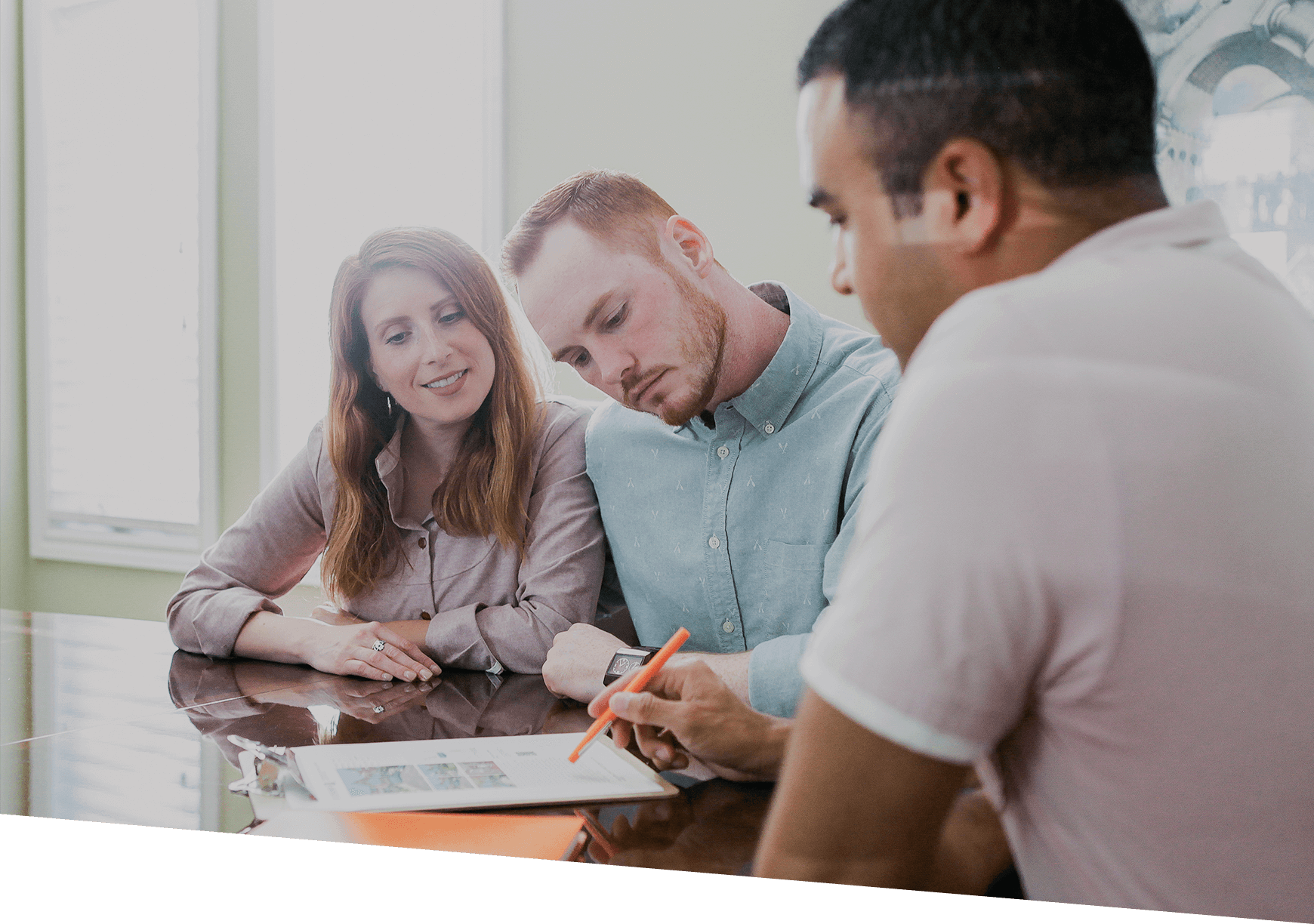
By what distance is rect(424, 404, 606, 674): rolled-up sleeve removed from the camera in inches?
39.0

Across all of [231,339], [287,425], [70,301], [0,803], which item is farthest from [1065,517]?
[70,301]

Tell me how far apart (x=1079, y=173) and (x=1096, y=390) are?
0.14 m

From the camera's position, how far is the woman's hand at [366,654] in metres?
0.94

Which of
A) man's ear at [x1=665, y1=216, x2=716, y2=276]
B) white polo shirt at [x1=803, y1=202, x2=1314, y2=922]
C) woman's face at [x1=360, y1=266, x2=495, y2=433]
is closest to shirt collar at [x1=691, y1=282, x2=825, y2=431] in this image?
man's ear at [x1=665, y1=216, x2=716, y2=276]

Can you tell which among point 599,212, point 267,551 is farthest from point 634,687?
point 267,551

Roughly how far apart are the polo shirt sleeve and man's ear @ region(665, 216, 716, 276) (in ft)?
2.52

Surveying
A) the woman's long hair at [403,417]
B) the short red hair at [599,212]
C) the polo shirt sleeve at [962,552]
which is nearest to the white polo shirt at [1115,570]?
the polo shirt sleeve at [962,552]

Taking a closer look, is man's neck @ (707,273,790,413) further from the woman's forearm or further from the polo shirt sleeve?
the polo shirt sleeve

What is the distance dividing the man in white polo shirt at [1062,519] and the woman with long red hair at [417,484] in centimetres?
73

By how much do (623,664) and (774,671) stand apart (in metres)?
0.14

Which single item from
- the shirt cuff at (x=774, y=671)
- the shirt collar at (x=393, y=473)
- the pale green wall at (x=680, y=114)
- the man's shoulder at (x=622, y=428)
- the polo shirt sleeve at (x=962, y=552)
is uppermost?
the pale green wall at (x=680, y=114)

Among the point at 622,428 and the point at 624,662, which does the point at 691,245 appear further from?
the point at 624,662

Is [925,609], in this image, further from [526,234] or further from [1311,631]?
[526,234]

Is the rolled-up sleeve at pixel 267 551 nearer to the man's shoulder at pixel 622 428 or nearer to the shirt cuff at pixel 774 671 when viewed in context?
the man's shoulder at pixel 622 428
